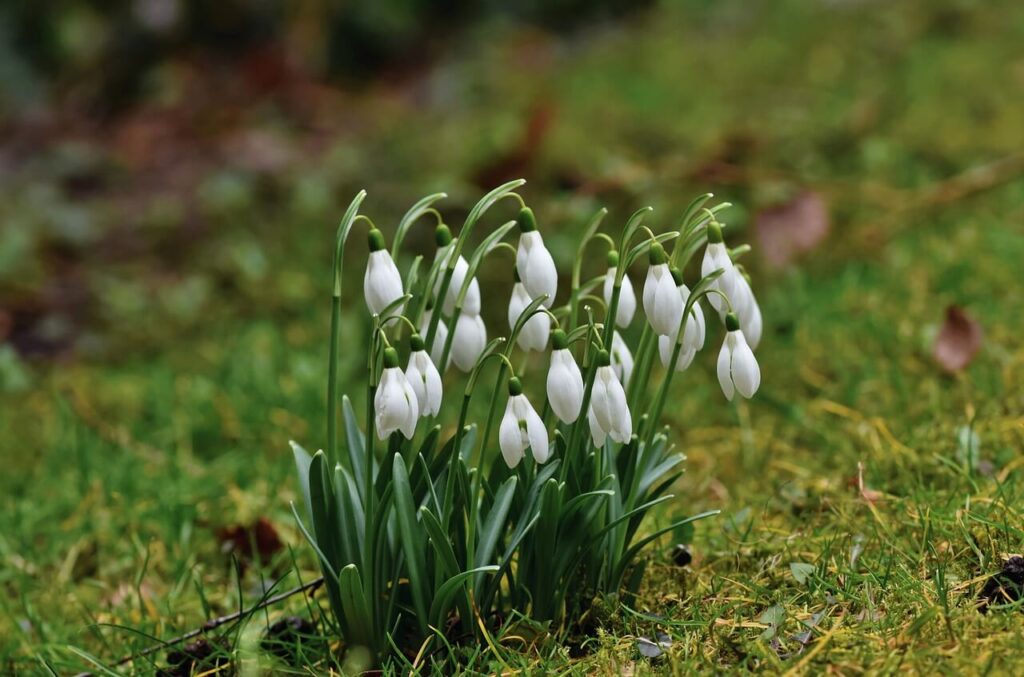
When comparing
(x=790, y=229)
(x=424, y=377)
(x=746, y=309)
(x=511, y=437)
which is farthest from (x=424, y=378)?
(x=790, y=229)

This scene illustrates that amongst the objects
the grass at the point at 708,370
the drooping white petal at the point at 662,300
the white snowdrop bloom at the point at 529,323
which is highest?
the drooping white petal at the point at 662,300

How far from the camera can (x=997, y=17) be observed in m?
4.84

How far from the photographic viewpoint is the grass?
70.8 inches

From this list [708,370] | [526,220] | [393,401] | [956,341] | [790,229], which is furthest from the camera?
[790,229]

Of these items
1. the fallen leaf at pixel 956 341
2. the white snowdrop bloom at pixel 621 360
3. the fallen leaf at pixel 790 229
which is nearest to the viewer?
the white snowdrop bloom at pixel 621 360

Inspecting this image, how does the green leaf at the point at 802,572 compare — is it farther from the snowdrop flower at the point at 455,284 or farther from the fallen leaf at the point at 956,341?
the fallen leaf at the point at 956,341

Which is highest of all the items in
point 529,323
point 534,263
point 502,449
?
point 534,263

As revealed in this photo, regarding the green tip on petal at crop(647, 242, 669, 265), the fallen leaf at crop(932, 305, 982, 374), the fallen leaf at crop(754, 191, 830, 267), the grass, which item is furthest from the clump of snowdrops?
the fallen leaf at crop(754, 191, 830, 267)

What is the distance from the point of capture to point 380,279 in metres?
1.59

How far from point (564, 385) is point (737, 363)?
0.25m

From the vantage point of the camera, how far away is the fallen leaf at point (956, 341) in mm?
2600

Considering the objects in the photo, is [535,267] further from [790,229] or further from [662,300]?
[790,229]

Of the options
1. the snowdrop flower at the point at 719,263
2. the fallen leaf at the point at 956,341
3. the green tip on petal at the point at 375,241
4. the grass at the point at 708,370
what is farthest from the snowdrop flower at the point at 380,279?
the fallen leaf at the point at 956,341

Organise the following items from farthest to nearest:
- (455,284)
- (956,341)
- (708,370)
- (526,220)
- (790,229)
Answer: (790,229), (708,370), (956,341), (455,284), (526,220)
